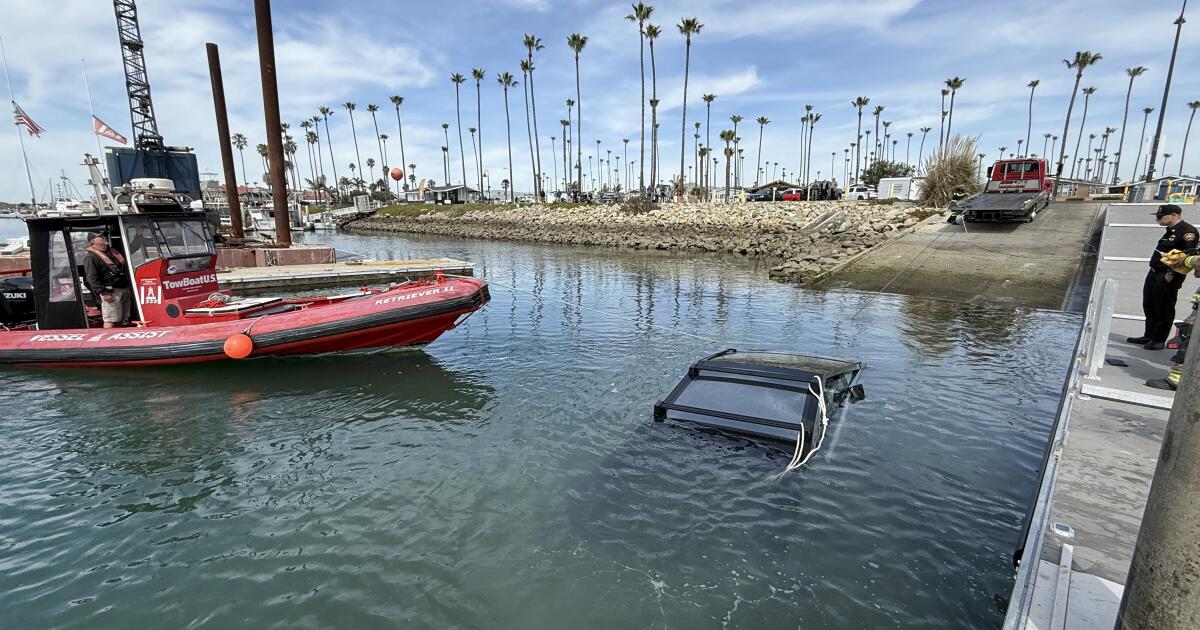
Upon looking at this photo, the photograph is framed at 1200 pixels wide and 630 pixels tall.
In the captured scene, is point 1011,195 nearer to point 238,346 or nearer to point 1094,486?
point 1094,486

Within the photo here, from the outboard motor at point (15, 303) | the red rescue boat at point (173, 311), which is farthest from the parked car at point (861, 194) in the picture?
the outboard motor at point (15, 303)

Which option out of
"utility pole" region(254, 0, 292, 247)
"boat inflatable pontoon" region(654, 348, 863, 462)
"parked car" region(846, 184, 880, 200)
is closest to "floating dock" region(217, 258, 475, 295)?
"utility pole" region(254, 0, 292, 247)

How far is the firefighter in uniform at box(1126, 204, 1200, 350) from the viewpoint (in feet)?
23.3

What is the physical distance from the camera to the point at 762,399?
6137 mm

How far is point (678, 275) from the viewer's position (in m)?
23.0

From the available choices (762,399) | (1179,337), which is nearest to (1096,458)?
(762,399)

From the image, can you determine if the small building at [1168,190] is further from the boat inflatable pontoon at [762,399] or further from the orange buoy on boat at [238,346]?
the orange buoy on boat at [238,346]

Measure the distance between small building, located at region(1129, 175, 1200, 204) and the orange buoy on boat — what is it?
30.8 meters

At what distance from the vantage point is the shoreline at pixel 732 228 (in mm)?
25938

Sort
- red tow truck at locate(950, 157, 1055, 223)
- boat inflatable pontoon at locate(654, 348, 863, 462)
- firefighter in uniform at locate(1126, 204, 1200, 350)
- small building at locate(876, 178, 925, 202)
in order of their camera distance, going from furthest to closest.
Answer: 1. small building at locate(876, 178, 925, 202)
2. red tow truck at locate(950, 157, 1055, 223)
3. firefighter in uniform at locate(1126, 204, 1200, 350)
4. boat inflatable pontoon at locate(654, 348, 863, 462)

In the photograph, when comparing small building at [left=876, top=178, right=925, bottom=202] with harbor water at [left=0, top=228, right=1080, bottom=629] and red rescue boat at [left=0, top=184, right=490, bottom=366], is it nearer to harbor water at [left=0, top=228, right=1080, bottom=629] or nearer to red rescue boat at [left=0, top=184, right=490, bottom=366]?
harbor water at [left=0, top=228, right=1080, bottom=629]

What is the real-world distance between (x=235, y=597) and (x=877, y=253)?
22.9 m

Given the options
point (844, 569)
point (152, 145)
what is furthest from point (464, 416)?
point (152, 145)

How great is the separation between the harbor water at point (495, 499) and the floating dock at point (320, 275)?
8.88 meters
